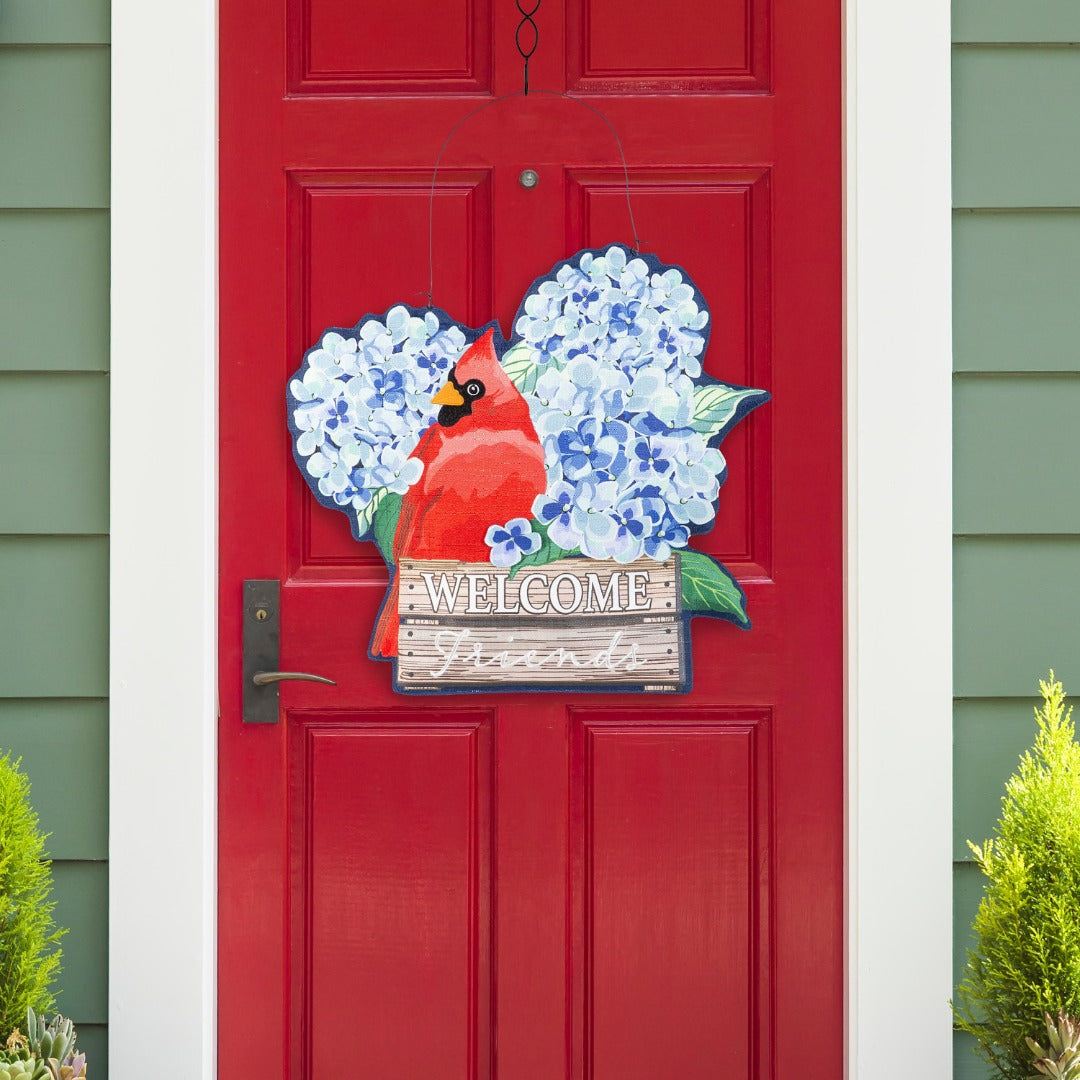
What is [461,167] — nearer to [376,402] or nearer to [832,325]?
[376,402]

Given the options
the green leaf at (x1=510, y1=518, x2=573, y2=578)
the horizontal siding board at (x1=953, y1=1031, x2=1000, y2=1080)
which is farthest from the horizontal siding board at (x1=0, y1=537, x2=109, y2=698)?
the horizontal siding board at (x1=953, y1=1031, x2=1000, y2=1080)

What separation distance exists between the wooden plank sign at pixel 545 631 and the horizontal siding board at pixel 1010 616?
44 centimetres

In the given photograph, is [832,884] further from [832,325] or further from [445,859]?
[832,325]

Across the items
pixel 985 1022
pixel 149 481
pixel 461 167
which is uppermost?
pixel 461 167

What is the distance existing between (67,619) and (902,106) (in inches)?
60.7

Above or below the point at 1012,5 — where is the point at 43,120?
below

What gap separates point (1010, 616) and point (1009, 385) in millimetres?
366

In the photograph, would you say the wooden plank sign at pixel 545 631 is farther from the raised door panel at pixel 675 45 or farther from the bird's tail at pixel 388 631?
the raised door panel at pixel 675 45

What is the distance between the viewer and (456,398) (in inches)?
68.9

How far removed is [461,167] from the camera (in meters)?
1.77

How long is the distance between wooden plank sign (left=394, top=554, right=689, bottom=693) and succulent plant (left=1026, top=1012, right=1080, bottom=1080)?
0.69 metres

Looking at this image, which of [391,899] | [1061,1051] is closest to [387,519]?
[391,899]

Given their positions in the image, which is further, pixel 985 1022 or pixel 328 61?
pixel 328 61

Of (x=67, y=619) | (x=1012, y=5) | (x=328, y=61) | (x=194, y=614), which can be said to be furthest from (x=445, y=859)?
(x=1012, y=5)
